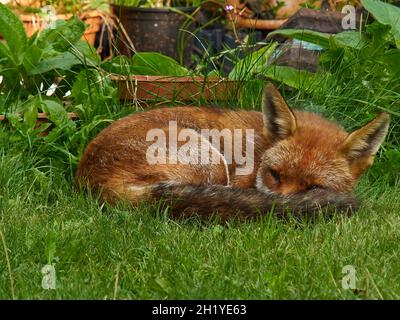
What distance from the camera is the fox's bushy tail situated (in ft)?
15.5

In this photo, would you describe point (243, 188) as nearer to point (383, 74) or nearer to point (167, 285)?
point (167, 285)

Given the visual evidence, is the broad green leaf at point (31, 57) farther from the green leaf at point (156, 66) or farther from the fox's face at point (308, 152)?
the fox's face at point (308, 152)

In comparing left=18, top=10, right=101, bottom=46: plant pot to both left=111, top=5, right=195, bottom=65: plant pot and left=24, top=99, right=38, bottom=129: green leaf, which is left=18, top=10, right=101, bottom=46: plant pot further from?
left=24, top=99, right=38, bottom=129: green leaf

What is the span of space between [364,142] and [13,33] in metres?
2.90

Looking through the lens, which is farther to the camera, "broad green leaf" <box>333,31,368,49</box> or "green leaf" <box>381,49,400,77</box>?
"broad green leaf" <box>333,31,368,49</box>

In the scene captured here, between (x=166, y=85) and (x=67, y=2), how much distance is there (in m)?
3.56

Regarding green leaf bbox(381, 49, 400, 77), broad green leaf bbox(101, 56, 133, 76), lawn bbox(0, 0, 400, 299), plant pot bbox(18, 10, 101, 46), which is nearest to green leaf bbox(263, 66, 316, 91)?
lawn bbox(0, 0, 400, 299)

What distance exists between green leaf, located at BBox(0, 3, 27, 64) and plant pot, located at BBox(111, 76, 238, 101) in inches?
30.1

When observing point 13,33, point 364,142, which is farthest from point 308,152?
point 13,33

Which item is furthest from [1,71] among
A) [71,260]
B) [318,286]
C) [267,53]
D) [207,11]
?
[207,11]

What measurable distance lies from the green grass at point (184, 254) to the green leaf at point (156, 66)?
1.99 m

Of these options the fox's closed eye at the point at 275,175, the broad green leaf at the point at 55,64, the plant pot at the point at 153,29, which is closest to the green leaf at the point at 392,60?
the fox's closed eye at the point at 275,175

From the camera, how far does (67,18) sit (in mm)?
9469

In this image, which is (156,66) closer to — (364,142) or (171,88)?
(171,88)
